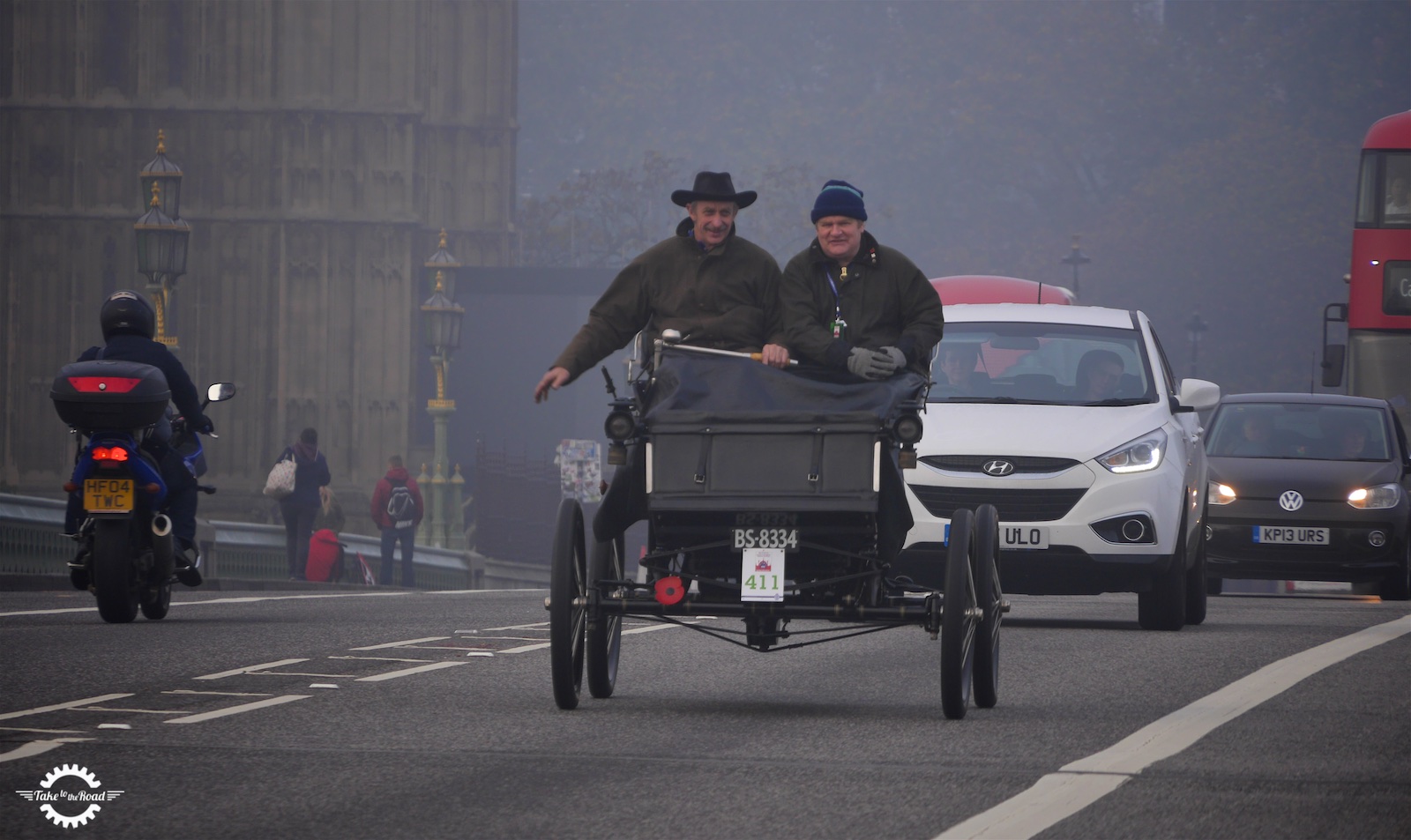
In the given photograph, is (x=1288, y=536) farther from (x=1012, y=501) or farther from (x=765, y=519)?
(x=765, y=519)

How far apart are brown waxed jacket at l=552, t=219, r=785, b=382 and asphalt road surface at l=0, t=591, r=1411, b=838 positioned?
1331 mm

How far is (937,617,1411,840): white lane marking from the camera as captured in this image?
5457mm

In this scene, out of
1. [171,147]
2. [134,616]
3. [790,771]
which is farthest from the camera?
[171,147]

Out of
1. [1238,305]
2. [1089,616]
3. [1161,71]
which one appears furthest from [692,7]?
[1089,616]

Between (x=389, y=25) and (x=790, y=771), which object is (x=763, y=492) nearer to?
(x=790, y=771)

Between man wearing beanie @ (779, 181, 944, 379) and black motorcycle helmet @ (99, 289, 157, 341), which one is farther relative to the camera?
black motorcycle helmet @ (99, 289, 157, 341)

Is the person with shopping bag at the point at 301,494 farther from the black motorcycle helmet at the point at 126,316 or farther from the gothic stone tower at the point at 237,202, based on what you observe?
the gothic stone tower at the point at 237,202

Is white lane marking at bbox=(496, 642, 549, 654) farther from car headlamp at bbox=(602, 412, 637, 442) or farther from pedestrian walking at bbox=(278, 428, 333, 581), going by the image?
pedestrian walking at bbox=(278, 428, 333, 581)

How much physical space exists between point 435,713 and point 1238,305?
88.6m

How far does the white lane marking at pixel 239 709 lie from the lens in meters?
7.39

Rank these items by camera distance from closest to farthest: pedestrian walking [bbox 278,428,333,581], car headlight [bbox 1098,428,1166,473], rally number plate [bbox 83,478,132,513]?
rally number plate [bbox 83,478,132,513], car headlight [bbox 1098,428,1166,473], pedestrian walking [bbox 278,428,333,581]

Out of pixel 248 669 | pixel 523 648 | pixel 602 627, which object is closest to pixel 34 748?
pixel 602 627

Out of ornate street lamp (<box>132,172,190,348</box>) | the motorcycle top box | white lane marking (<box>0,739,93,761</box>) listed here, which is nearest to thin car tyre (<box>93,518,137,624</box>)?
the motorcycle top box

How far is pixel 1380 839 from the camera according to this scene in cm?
533
